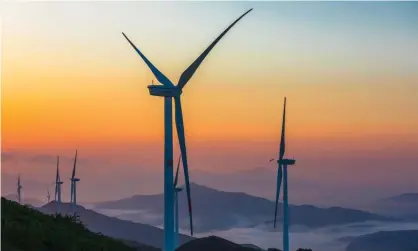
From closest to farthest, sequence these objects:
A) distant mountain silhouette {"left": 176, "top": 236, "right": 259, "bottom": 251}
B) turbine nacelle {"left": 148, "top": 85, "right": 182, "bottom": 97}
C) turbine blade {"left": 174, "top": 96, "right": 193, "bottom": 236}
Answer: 1. turbine nacelle {"left": 148, "top": 85, "right": 182, "bottom": 97}
2. turbine blade {"left": 174, "top": 96, "right": 193, "bottom": 236}
3. distant mountain silhouette {"left": 176, "top": 236, "right": 259, "bottom": 251}

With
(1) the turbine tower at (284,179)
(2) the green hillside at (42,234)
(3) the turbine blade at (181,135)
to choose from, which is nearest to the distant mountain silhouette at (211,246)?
(1) the turbine tower at (284,179)

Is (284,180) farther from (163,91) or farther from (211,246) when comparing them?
(163,91)

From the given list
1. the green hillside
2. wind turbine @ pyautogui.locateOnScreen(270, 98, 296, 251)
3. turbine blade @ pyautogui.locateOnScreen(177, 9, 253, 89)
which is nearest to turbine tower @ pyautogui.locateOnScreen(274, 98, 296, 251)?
wind turbine @ pyautogui.locateOnScreen(270, 98, 296, 251)

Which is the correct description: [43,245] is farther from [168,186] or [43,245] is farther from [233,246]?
[233,246]

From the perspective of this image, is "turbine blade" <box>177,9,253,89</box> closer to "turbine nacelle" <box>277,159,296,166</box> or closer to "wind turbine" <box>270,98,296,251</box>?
"wind turbine" <box>270,98,296,251</box>

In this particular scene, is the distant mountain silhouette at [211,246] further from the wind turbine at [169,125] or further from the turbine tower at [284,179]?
the wind turbine at [169,125]

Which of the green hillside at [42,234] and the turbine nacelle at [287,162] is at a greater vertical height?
the turbine nacelle at [287,162]
